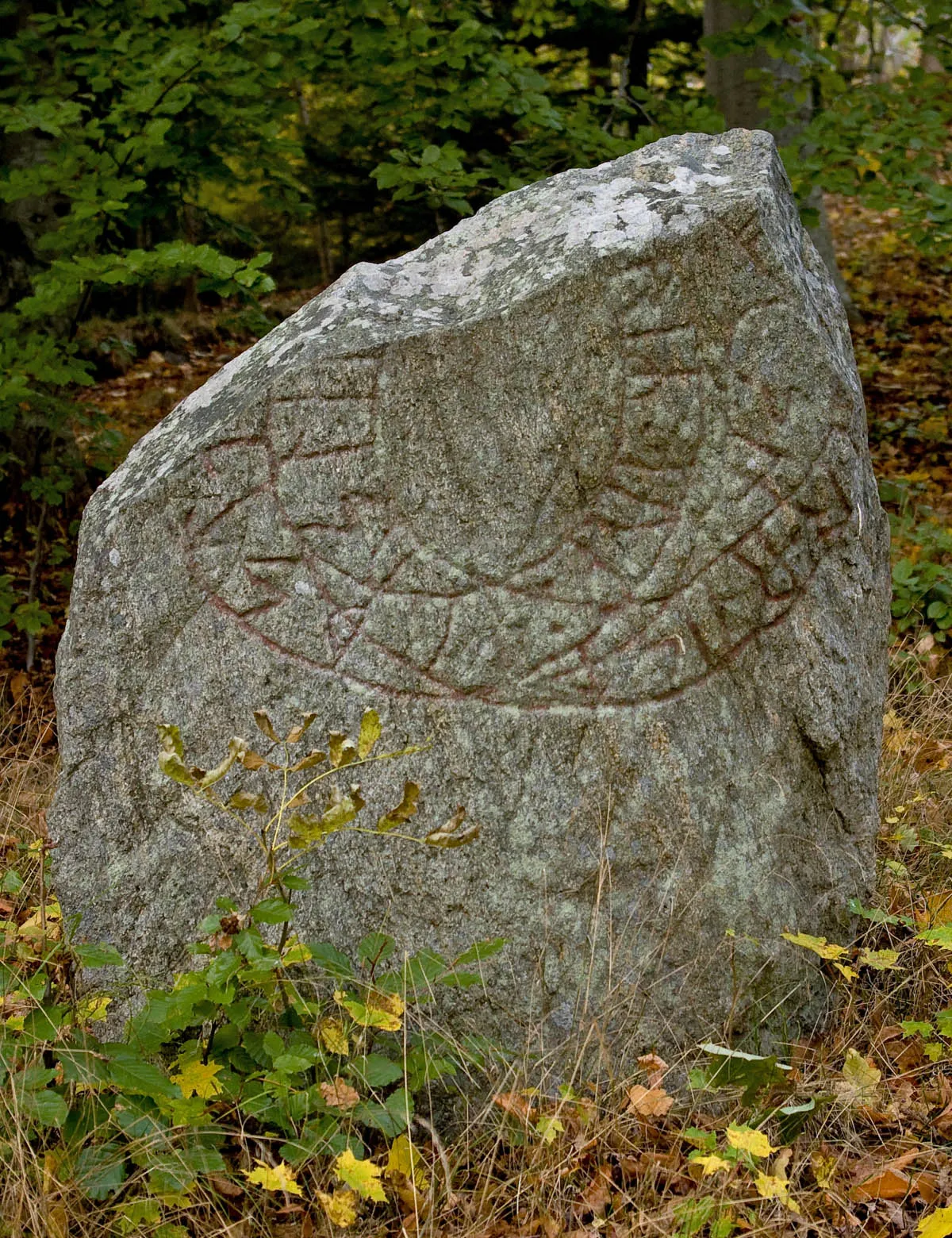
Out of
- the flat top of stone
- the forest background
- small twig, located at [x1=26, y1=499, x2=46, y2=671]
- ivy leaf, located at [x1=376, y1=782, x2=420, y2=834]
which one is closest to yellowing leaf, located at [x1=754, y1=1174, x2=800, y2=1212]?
ivy leaf, located at [x1=376, y1=782, x2=420, y2=834]

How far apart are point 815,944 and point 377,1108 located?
95cm

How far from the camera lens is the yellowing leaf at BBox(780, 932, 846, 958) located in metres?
2.46

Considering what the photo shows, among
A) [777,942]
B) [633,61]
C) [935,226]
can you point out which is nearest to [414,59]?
[935,226]

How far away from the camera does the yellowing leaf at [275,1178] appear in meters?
1.94

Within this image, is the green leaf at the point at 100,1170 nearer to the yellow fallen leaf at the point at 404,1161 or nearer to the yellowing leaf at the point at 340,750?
the yellow fallen leaf at the point at 404,1161

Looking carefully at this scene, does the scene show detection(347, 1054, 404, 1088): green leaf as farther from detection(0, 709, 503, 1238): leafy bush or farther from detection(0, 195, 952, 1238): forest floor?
detection(0, 195, 952, 1238): forest floor

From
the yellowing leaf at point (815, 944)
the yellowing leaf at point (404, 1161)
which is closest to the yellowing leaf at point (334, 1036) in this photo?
the yellowing leaf at point (404, 1161)

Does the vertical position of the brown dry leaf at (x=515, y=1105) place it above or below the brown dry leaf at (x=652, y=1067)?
above

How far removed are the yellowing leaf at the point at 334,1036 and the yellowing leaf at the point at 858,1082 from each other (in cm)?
98

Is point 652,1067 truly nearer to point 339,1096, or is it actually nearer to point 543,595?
point 339,1096

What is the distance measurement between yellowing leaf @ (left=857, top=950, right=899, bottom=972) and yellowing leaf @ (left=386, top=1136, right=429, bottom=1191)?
1034 millimetres

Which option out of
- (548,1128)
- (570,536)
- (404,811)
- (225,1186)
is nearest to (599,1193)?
(548,1128)

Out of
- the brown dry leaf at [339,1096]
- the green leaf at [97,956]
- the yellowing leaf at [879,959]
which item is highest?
the green leaf at [97,956]

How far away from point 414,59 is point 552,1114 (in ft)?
13.4
